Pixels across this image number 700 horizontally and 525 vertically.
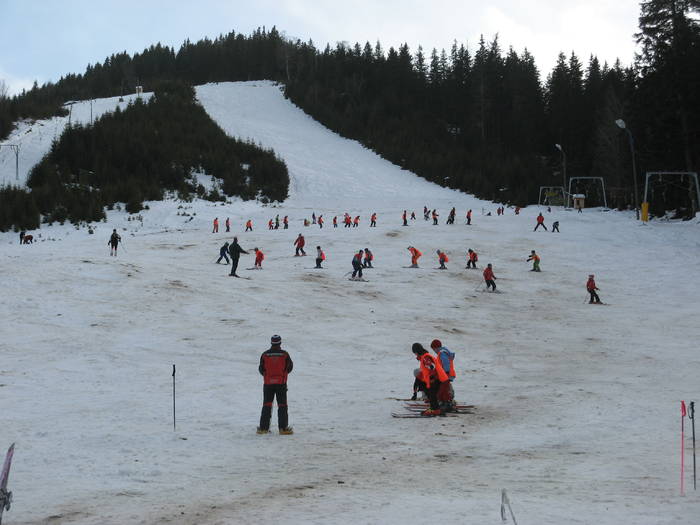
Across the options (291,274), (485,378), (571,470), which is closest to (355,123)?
(291,274)

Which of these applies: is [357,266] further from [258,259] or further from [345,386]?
[345,386]

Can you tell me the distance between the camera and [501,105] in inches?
3757

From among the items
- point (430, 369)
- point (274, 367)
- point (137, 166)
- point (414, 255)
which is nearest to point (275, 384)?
point (274, 367)

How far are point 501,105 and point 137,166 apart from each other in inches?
2172

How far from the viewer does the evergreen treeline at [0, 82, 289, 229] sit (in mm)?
48500

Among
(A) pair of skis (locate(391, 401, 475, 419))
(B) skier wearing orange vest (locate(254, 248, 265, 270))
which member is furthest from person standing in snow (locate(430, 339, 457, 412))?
(B) skier wearing orange vest (locate(254, 248, 265, 270))

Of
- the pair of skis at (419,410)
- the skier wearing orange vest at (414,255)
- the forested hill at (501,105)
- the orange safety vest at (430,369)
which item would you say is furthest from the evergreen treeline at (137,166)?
the orange safety vest at (430,369)

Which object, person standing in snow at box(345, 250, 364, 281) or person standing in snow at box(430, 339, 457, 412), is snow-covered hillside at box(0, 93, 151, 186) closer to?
person standing in snow at box(345, 250, 364, 281)

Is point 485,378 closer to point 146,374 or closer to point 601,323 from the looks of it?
point 146,374

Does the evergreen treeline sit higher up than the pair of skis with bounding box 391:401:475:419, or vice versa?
the evergreen treeline

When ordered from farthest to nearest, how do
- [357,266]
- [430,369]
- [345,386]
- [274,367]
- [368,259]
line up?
1. [368,259]
2. [357,266]
3. [345,386]
4. [430,369]
5. [274,367]

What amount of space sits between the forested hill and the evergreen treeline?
1080 centimetres

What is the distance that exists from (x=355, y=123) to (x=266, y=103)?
1632 cm

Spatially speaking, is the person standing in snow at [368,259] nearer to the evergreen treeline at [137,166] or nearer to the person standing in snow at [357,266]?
the person standing in snow at [357,266]
